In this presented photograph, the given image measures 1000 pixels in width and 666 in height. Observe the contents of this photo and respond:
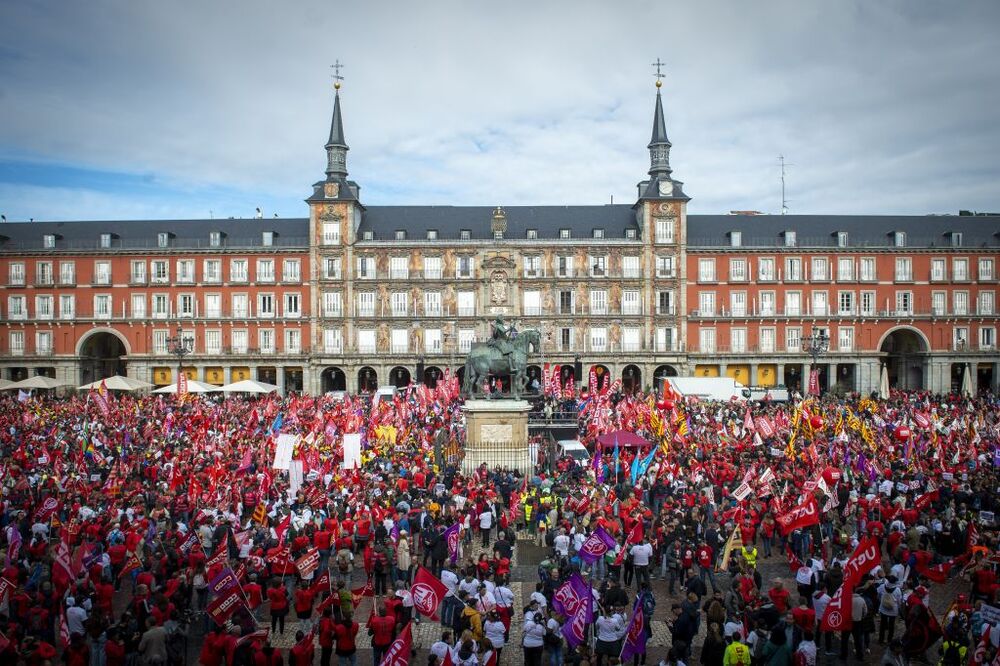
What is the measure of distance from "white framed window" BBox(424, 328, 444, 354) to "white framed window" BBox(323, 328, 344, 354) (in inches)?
269

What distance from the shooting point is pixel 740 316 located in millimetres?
57469

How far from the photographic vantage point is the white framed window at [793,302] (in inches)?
2270

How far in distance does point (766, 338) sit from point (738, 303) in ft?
12.1

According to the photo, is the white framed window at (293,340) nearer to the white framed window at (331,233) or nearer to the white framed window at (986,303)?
the white framed window at (331,233)

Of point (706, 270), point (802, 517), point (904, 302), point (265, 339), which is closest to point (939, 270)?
point (904, 302)

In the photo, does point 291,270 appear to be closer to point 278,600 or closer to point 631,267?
point 631,267

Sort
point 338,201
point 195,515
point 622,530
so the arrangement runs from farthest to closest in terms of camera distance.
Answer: point 338,201, point 195,515, point 622,530

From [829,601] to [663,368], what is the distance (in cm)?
4741

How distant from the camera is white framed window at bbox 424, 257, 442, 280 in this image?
57.3 m

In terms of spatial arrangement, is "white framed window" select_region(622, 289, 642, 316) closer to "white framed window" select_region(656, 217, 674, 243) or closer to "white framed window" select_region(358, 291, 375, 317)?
"white framed window" select_region(656, 217, 674, 243)

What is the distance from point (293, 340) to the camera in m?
57.7

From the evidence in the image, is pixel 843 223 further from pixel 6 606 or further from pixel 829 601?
pixel 6 606

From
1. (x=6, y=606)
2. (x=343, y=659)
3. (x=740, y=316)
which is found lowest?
(x=343, y=659)

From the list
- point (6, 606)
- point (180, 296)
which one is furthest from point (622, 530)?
point (180, 296)
